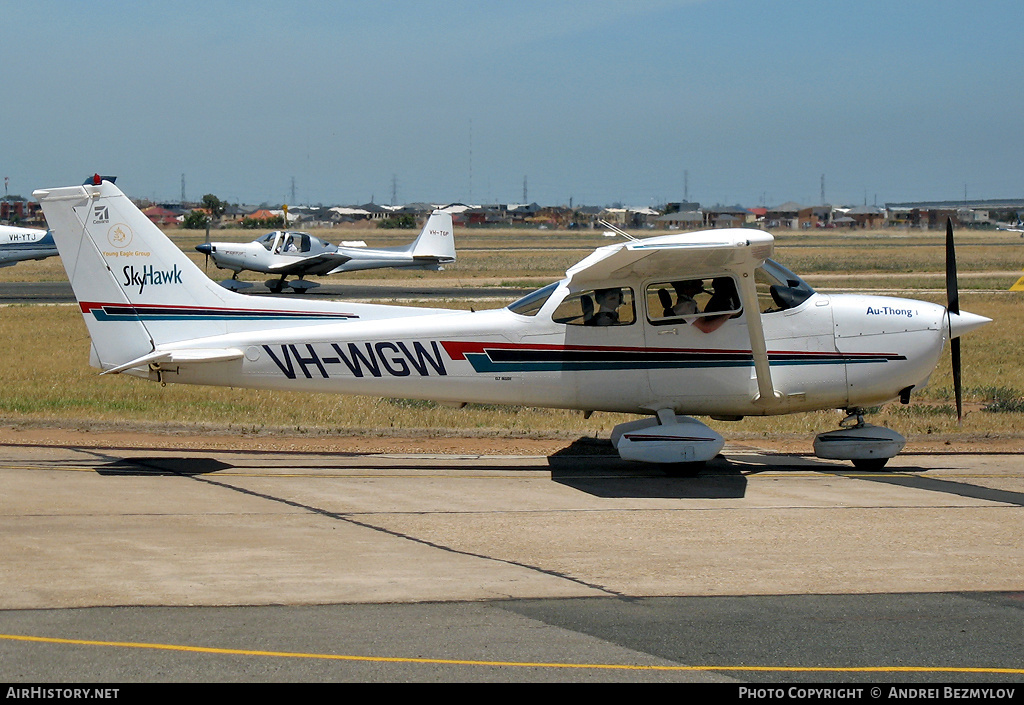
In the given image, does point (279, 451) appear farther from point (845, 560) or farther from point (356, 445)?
point (845, 560)

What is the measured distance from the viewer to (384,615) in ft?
21.4

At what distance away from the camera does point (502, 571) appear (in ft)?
24.9

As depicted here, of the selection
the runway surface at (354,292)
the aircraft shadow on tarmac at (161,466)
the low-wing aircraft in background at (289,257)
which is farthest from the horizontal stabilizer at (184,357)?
the low-wing aircraft in background at (289,257)

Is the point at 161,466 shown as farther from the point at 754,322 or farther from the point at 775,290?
the point at 775,290

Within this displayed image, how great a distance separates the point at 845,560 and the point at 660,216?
140 metres

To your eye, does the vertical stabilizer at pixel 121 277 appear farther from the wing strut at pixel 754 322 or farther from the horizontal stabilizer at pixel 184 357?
the wing strut at pixel 754 322

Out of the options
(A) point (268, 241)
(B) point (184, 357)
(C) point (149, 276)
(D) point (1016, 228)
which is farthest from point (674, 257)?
(D) point (1016, 228)

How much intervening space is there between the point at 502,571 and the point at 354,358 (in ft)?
13.6

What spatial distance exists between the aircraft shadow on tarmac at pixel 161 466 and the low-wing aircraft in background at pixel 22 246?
3965 centimetres

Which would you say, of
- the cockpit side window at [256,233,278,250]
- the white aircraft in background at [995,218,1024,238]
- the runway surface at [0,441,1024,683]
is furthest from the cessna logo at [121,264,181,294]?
the white aircraft in background at [995,218,1024,238]

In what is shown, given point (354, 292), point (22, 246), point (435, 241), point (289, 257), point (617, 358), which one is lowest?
point (617, 358)

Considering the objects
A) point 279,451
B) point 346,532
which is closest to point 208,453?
point 279,451

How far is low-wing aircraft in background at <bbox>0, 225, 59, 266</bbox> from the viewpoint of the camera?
4788cm

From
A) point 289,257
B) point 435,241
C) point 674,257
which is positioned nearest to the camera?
point 674,257
